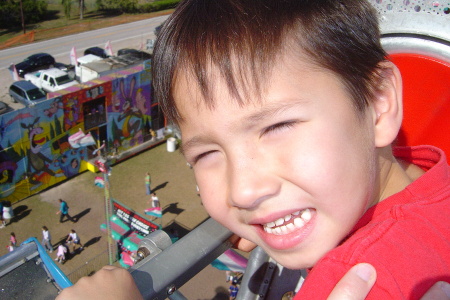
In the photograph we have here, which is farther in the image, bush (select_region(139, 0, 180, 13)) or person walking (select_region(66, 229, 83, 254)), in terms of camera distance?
bush (select_region(139, 0, 180, 13))

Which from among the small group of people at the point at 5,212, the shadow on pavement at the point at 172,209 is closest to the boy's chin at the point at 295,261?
the shadow on pavement at the point at 172,209

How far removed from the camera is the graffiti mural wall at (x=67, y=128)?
1332 centimetres

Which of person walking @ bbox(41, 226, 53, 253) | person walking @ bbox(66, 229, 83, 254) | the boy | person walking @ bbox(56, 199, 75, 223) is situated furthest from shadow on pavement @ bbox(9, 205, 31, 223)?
the boy

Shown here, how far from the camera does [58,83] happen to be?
65.8 feet

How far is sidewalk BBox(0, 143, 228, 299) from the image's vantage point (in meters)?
11.9

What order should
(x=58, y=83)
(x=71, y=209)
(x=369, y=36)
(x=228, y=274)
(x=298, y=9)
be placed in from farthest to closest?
(x=58, y=83) < (x=71, y=209) < (x=228, y=274) < (x=369, y=36) < (x=298, y=9)

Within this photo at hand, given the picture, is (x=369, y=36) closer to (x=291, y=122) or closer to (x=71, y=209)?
(x=291, y=122)

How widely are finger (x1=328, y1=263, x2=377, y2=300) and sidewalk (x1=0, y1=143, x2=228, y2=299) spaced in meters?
9.62

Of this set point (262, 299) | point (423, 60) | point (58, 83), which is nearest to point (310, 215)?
point (262, 299)

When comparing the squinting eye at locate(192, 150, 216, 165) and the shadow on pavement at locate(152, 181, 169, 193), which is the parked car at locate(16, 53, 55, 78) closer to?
the shadow on pavement at locate(152, 181, 169, 193)

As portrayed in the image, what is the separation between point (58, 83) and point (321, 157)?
20.6 meters

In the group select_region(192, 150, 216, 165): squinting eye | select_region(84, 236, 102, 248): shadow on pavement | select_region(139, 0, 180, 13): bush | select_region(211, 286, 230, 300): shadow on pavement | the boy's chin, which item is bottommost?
select_region(84, 236, 102, 248): shadow on pavement

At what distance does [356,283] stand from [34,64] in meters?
24.0

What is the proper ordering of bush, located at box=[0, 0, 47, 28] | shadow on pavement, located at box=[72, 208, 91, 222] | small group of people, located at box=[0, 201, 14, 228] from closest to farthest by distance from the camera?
small group of people, located at box=[0, 201, 14, 228], shadow on pavement, located at box=[72, 208, 91, 222], bush, located at box=[0, 0, 47, 28]
